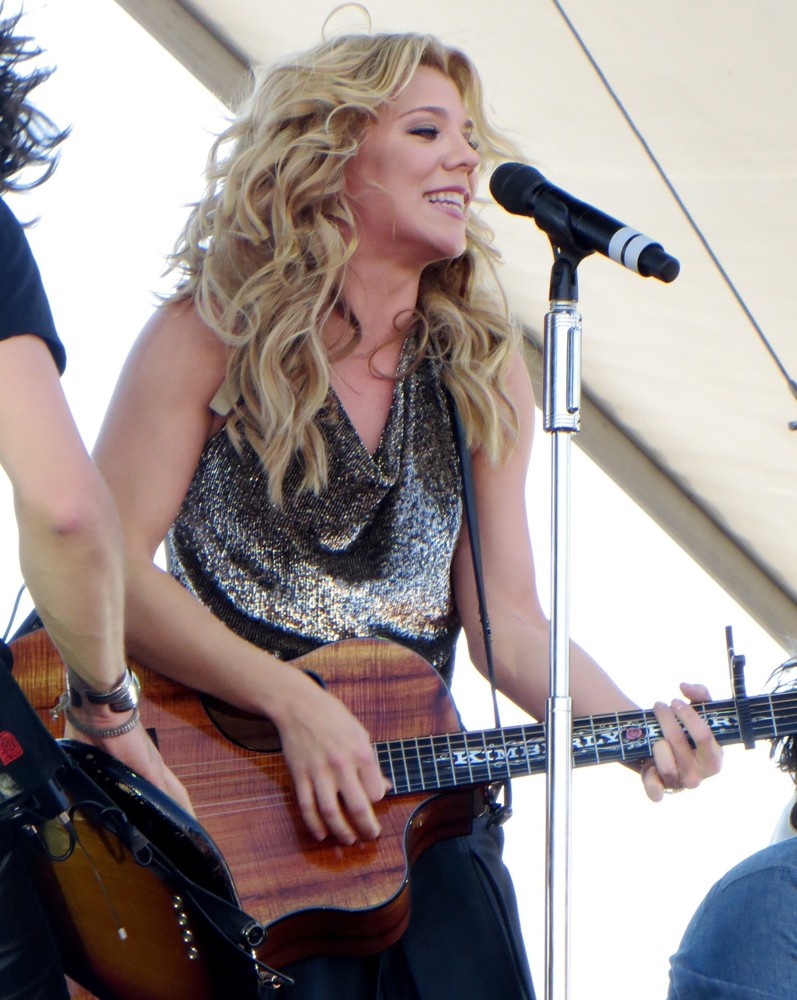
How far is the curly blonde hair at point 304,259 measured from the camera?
8.07 ft

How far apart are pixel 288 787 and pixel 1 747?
3.04 ft

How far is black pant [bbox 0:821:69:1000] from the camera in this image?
1.40m

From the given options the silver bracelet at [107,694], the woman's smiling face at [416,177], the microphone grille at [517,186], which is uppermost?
the woman's smiling face at [416,177]

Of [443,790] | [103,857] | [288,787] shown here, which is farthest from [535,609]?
[103,857]

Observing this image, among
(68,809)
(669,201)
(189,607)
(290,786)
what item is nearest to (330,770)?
(290,786)

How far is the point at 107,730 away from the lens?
1625mm

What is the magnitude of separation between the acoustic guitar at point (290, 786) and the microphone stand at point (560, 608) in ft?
1.36

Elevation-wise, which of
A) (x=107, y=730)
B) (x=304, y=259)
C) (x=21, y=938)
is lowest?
(x=21, y=938)

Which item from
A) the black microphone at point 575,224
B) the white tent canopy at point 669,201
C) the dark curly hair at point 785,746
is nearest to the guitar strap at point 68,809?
the black microphone at point 575,224

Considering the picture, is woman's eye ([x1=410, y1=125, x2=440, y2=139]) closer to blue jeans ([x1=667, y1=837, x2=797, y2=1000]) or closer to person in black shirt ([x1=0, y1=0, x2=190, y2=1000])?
person in black shirt ([x1=0, y1=0, x2=190, y2=1000])

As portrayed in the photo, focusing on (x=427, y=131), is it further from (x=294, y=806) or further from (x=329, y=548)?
(x=294, y=806)

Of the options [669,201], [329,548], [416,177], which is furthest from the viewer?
[669,201]

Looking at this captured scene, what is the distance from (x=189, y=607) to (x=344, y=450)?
1.40 ft

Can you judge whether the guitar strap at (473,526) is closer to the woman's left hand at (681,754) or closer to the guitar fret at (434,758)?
the guitar fret at (434,758)
